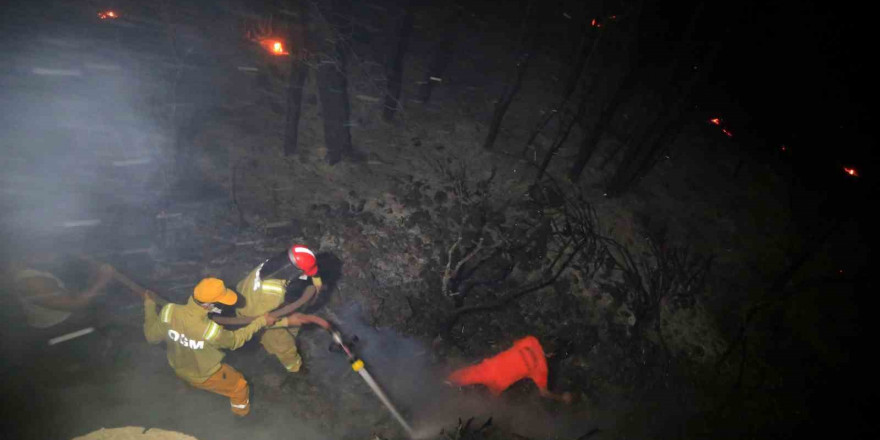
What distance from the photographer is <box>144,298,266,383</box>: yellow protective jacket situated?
13.9ft

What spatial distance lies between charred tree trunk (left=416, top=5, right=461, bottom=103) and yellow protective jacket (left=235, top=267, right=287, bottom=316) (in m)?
7.75

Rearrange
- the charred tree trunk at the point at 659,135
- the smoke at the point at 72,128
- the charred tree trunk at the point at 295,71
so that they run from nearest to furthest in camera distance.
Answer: the smoke at the point at 72,128 → the charred tree trunk at the point at 295,71 → the charred tree trunk at the point at 659,135

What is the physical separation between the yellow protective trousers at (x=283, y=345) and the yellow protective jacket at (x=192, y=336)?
0.79m

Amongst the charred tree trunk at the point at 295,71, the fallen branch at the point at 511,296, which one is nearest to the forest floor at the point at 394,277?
the fallen branch at the point at 511,296

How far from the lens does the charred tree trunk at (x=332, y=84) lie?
7399 mm

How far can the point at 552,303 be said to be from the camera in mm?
7879

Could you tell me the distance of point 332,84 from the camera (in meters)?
8.38

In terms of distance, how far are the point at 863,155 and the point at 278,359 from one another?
15.3 meters

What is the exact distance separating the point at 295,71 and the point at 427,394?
6.84m

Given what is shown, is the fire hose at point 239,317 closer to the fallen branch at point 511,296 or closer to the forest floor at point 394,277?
the forest floor at point 394,277

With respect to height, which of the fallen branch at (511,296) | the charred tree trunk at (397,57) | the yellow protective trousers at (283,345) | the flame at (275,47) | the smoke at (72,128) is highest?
the charred tree trunk at (397,57)

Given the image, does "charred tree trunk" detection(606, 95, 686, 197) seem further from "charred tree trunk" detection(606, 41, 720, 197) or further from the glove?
the glove

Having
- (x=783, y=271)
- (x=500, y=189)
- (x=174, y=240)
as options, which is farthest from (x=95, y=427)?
(x=783, y=271)

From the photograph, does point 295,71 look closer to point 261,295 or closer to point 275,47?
point 275,47
